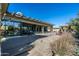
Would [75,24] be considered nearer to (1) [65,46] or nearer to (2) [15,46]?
(1) [65,46]

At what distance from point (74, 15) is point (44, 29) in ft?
1.94

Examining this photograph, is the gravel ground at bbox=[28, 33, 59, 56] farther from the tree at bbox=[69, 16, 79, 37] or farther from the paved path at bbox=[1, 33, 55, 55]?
the tree at bbox=[69, 16, 79, 37]

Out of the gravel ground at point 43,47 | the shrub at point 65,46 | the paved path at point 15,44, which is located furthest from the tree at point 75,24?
the paved path at point 15,44

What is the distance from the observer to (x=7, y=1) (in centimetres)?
362

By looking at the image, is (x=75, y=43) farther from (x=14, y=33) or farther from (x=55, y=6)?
(x=14, y=33)

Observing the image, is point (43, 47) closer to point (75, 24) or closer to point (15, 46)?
point (15, 46)

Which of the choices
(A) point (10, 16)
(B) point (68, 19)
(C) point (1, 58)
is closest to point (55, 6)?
(B) point (68, 19)

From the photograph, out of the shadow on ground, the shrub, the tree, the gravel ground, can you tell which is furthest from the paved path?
the tree

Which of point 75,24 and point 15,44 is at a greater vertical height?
point 75,24

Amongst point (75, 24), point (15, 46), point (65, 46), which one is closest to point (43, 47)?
point (65, 46)

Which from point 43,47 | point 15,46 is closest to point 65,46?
point 43,47

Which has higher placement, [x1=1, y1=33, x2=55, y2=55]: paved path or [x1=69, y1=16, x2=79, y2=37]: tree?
[x1=69, y1=16, x2=79, y2=37]: tree

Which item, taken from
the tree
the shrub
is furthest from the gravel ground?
the tree

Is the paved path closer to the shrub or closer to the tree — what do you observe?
the shrub
